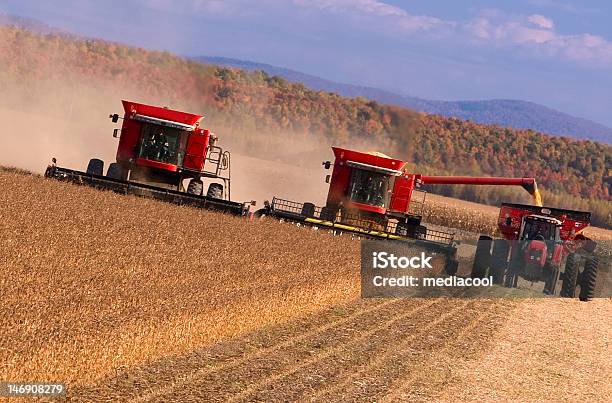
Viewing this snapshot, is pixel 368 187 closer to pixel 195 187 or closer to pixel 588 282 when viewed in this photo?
pixel 195 187

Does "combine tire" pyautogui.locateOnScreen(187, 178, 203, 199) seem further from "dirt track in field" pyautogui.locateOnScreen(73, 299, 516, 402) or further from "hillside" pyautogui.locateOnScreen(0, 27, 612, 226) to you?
"dirt track in field" pyautogui.locateOnScreen(73, 299, 516, 402)

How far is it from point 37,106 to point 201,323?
40.8 meters

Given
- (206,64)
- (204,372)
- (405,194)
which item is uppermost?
(206,64)

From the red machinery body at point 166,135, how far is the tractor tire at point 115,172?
265 millimetres

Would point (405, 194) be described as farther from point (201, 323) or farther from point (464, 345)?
point (201, 323)

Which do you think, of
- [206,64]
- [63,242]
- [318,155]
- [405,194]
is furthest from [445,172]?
[63,242]

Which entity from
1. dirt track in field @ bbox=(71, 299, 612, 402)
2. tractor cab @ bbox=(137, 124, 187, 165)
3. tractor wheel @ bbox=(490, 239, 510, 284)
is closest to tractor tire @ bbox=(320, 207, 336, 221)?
tractor cab @ bbox=(137, 124, 187, 165)

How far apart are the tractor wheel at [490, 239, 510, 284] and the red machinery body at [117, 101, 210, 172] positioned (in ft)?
26.4

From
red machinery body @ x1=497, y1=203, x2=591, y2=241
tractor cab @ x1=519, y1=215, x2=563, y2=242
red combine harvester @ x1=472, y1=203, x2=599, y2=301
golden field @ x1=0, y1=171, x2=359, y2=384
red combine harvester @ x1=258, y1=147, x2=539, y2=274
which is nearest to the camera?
golden field @ x1=0, y1=171, x2=359, y2=384

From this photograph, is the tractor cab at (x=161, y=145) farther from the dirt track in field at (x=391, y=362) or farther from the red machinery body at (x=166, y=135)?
the dirt track in field at (x=391, y=362)

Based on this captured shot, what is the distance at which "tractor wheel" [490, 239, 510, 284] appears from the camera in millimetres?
21281

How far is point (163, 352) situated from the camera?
10633 mm

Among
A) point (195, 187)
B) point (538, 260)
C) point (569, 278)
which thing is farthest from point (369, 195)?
point (569, 278)

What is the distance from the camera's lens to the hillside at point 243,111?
40.3m
